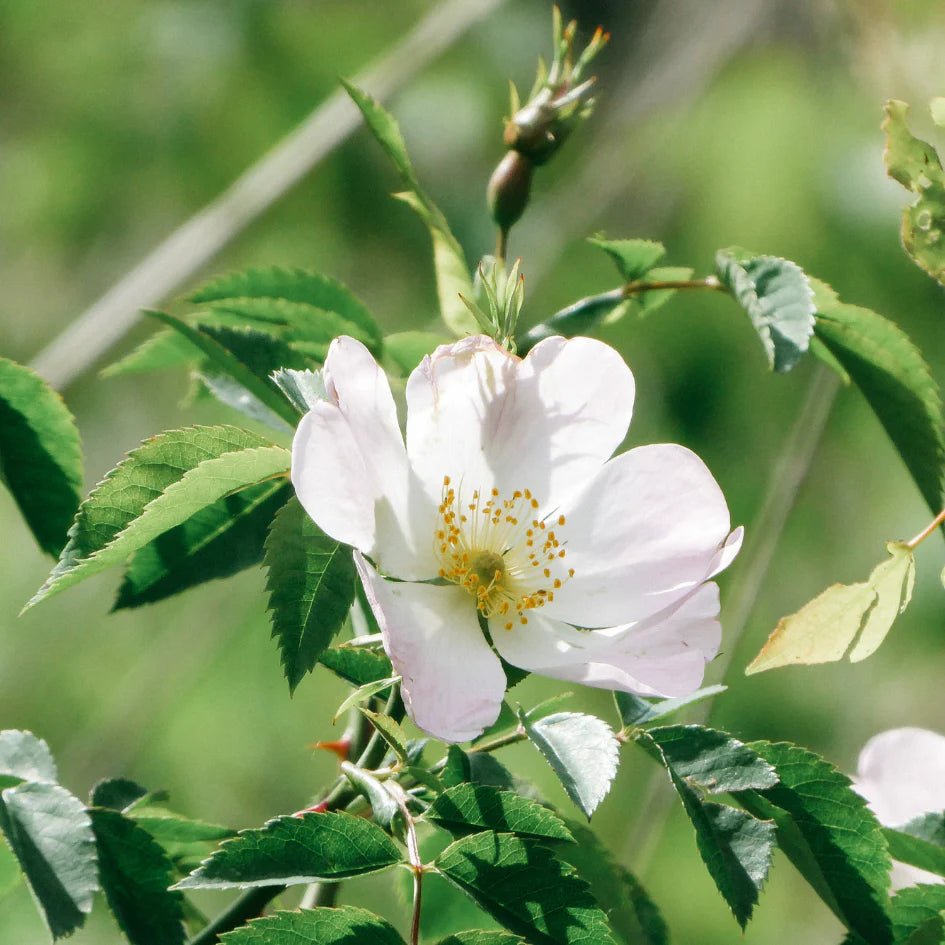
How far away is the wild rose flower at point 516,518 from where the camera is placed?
1.89ft

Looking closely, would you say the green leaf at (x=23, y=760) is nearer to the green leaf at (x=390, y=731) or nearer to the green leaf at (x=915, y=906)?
the green leaf at (x=390, y=731)

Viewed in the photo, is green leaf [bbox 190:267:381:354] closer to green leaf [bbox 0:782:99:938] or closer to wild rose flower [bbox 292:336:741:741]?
wild rose flower [bbox 292:336:741:741]

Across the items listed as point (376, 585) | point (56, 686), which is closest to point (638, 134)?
point (56, 686)

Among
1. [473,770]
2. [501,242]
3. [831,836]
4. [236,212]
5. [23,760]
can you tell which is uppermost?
[236,212]

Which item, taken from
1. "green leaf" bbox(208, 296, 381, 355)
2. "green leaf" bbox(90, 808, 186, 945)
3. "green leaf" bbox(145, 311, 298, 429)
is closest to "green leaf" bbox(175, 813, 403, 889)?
"green leaf" bbox(90, 808, 186, 945)

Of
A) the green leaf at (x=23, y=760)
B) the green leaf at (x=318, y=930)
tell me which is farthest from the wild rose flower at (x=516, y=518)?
the green leaf at (x=23, y=760)

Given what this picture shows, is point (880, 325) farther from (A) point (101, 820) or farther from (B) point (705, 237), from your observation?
(B) point (705, 237)

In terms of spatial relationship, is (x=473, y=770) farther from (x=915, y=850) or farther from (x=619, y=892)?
(x=915, y=850)

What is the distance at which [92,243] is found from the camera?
2.20m

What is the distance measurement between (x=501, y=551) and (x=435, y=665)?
0.50 ft

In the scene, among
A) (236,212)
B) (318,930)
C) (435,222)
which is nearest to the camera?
(318,930)

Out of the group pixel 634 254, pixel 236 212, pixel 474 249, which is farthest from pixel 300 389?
→ pixel 474 249

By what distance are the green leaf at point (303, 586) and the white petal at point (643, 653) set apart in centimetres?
10

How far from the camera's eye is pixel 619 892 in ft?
2.23
